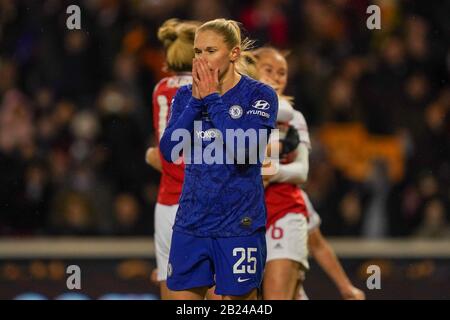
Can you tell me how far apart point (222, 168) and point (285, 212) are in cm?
139

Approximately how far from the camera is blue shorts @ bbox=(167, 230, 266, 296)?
5.28m

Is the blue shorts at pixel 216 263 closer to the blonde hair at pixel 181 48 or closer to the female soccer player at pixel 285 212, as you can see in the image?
the female soccer player at pixel 285 212

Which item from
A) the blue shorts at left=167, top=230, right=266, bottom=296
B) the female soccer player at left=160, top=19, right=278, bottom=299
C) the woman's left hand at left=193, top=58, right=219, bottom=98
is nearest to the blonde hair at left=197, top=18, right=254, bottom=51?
the female soccer player at left=160, top=19, right=278, bottom=299

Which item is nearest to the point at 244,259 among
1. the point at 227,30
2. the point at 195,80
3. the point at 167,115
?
the point at 195,80

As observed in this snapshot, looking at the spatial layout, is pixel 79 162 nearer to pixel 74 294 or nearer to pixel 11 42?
pixel 11 42

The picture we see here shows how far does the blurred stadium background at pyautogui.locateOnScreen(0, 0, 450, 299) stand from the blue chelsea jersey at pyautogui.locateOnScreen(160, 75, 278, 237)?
15.0 ft

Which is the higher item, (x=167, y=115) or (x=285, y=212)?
(x=167, y=115)

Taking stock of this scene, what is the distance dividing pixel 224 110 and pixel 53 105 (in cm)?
621

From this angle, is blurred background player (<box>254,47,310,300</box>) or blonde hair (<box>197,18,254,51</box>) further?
blurred background player (<box>254,47,310,300</box>)

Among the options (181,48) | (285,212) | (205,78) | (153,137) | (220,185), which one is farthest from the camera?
(153,137)

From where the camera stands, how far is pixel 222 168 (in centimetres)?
527

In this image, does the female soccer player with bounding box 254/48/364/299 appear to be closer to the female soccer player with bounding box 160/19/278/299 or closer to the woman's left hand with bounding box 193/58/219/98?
the female soccer player with bounding box 160/19/278/299

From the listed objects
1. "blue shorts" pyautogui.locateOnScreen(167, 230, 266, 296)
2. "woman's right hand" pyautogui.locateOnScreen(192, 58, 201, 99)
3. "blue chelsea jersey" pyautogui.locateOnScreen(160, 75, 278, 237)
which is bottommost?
"blue shorts" pyautogui.locateOnScreen(167, 230, 266, 296)

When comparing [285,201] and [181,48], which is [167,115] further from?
[285,201]
